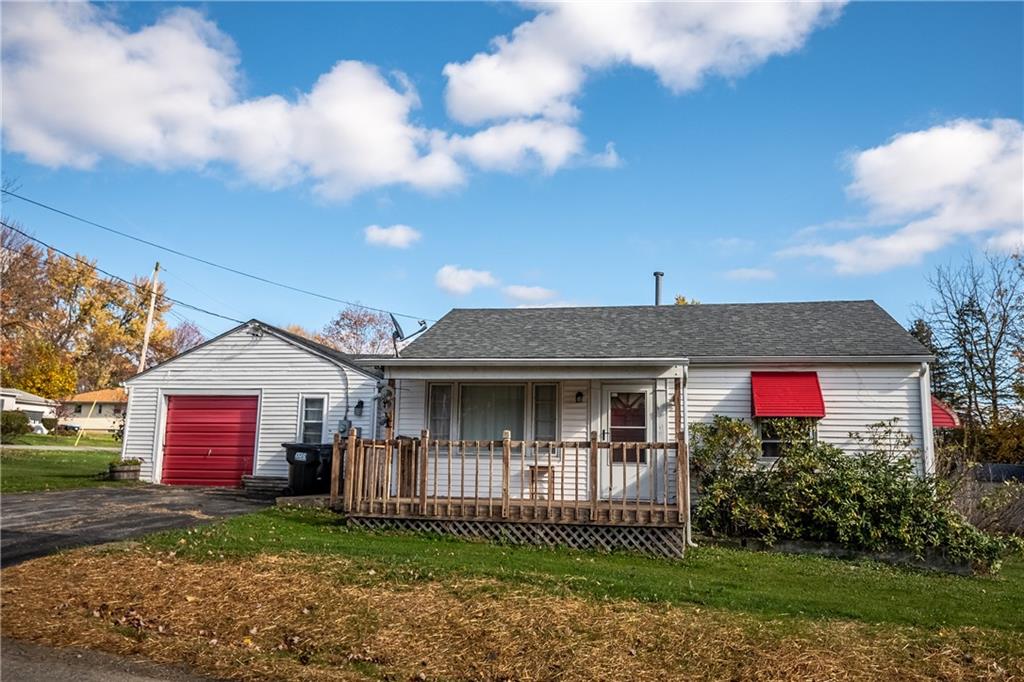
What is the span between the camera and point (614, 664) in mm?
4898

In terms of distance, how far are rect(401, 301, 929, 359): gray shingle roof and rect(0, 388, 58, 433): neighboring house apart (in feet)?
101

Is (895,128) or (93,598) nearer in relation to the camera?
(93,598)

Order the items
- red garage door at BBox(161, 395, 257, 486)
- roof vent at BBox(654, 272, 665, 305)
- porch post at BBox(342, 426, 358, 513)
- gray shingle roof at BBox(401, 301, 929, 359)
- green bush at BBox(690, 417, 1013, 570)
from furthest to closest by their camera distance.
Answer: roof vent at BBox(654, 272, 665, 305) < red garage door at BBox(161, 395, 257, 486) < gray shingle roof at BBox(401, 301, 929, 359) < porch post at BBox(342, 426, 358, 513) < green bush at BBox(690, 417, 1013, 570)

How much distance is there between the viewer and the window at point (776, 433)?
12.3 meters

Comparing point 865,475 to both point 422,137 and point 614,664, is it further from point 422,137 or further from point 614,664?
point 422,137

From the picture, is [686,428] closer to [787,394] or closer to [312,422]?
[787,394]

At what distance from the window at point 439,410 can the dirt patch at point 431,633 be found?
619cm

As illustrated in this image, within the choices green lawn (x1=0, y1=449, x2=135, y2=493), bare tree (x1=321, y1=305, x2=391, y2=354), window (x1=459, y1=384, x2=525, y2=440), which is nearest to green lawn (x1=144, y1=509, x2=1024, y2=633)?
window (x1=459, y1=384, x2=525, y2=440)

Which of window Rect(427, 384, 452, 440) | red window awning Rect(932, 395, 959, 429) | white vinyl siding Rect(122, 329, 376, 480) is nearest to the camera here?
window Rect(427, 384, 452, 440)

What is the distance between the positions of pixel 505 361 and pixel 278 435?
791cm

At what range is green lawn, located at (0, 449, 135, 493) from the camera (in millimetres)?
14520

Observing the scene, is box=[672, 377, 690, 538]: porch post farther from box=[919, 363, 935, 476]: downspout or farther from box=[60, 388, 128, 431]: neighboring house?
box=[60, 388, 128, 431]: neighboring house

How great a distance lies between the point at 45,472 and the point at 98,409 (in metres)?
47.7

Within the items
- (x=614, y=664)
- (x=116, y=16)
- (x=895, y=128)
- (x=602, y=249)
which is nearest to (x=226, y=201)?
(x=116, y=16)
